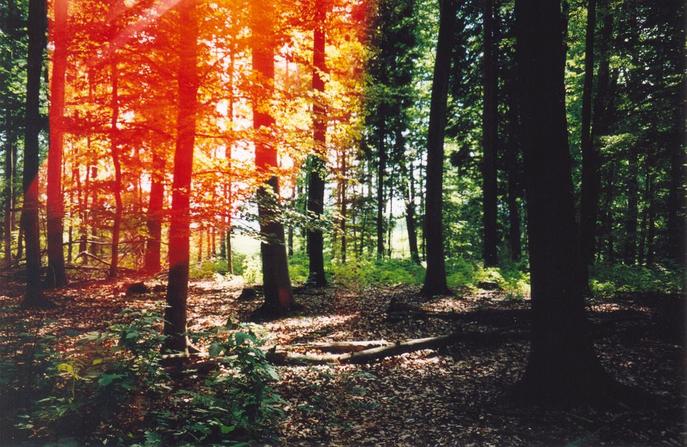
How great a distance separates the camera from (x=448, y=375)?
21.1 ft

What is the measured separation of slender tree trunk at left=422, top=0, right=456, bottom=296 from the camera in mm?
12742

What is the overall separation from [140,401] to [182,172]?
3.73 m

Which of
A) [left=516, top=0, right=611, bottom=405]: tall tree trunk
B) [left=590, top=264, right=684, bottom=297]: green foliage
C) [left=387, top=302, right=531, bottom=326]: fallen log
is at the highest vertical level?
[left=516, top=0, right=611, bottom=405]: tall tree trunk

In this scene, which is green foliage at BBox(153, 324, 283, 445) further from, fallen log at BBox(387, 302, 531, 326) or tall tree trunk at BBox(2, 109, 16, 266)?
tall tree trunk at BBox(2, 109, 16, 266)

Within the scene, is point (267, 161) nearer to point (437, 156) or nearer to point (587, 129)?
point (437, 156)

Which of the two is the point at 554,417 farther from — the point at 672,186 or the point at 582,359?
the point at 672,186

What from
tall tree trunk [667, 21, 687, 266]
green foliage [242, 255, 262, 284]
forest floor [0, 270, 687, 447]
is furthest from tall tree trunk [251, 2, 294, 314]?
tall tree trunk [667, 21, 687, 266]

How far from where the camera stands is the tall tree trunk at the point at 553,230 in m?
4.98

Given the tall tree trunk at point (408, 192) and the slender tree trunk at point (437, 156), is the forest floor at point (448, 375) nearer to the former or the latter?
the slender tree trunk at point (437, 156)

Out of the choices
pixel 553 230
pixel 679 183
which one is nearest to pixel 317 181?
pixel 553 230

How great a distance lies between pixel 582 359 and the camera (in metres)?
5.02

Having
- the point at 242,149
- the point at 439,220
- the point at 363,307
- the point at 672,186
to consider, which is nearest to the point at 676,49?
the point at 672,186

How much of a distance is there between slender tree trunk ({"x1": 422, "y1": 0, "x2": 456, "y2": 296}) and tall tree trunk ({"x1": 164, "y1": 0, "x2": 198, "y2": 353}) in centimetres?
800

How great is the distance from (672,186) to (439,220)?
959 cm
